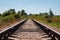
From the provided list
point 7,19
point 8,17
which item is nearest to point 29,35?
point 7,19

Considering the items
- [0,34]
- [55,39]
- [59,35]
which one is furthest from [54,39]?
[0,34]

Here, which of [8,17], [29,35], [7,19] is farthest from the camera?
[8,17]

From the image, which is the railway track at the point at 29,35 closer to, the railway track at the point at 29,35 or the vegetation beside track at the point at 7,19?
the railway track at the point at 29,35

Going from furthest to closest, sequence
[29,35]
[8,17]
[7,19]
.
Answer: [8,17] < [7,19] < [29,35]

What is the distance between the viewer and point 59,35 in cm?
725

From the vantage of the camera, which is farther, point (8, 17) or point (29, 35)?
point (8, 17)

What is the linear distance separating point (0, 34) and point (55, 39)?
9.12 ft

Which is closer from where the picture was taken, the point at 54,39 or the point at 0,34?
the point at 0,34

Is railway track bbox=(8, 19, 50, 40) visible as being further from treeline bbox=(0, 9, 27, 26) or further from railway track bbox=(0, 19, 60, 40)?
treeline bbox=(0, 9, 27, 26)

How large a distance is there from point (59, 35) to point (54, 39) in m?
1.18

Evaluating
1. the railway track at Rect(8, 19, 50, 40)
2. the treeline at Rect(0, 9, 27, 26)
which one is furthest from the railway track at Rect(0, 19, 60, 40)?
the treeline at Rect(0, 9, 27, 26)

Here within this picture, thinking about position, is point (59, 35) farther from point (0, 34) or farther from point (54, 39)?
point (0, 34)

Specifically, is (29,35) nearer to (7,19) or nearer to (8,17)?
(7,19)

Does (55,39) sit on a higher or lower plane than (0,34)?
lower
